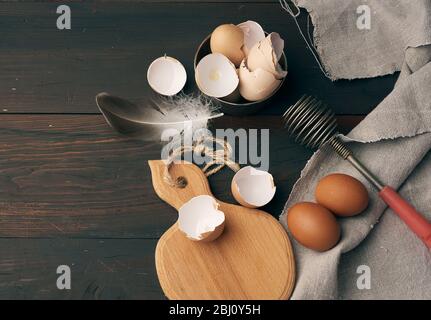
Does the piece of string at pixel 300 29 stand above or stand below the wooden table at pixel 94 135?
above

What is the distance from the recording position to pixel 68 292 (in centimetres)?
99

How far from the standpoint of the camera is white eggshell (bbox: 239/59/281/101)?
0.96m

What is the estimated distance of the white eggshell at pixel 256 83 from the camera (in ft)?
3.13

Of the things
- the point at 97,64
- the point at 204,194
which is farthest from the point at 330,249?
the point at 97,64

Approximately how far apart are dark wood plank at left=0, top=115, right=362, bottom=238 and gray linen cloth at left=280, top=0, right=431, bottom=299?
7 centimetres

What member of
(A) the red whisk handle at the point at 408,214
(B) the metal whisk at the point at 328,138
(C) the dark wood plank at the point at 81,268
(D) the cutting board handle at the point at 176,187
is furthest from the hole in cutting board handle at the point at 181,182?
(A) the red whisk handle at the point at 408,214

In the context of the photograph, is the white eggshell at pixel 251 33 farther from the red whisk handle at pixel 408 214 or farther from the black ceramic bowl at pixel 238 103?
the red whisk handle at pixel 408 214

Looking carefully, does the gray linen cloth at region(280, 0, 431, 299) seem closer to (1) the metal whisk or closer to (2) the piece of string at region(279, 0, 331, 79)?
(1) the metal whisk

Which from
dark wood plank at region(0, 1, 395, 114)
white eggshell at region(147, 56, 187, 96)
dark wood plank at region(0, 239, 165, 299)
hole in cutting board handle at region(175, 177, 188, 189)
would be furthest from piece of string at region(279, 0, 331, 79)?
dark wood plank at region(0, 239, 165, 299)

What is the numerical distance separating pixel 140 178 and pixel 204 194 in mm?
133

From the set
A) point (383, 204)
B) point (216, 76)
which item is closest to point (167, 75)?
point (216, 76)

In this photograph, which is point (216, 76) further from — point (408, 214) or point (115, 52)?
point (408, 214)

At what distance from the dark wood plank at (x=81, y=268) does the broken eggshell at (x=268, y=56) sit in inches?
15.4

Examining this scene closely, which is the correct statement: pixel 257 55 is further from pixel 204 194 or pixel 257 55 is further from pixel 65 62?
pixel 65 62
